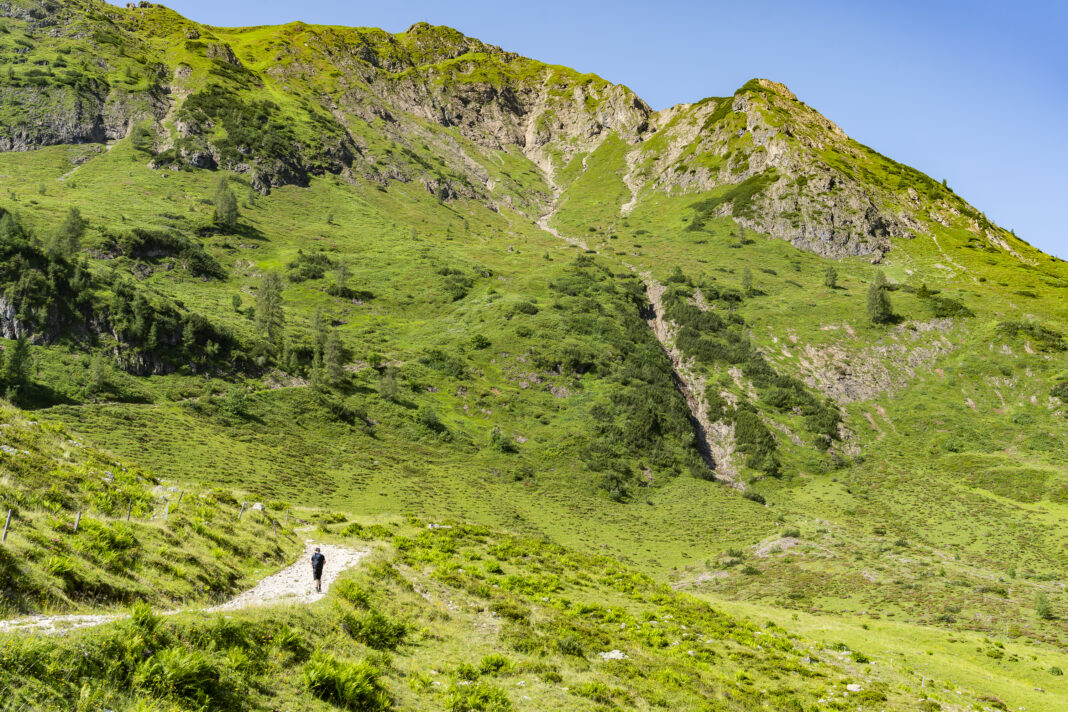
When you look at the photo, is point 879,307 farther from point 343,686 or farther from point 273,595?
point 343,686

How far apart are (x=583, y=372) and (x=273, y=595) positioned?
8960 cm

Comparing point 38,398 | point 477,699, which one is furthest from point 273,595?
point 38,398

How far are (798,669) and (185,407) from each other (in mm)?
77299

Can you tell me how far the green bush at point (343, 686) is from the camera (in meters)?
12.0

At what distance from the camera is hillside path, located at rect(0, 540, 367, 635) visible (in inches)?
401

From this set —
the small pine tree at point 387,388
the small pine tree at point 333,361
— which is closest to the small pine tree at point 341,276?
the small pine tree at point 333,361

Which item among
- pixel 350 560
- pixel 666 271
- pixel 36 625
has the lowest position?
pixel 350 560

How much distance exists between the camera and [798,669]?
24078 mm

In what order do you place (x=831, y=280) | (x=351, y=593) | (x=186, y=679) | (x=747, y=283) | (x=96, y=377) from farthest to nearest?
(x=747, y=283) < (x=831, y=280) < (x=96, y=377) < (x=351, y=593) < (x=186, y=679)

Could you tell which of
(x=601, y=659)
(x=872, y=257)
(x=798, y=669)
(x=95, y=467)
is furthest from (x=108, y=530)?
(x=872, y=257)

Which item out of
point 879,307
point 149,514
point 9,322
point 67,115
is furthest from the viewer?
point 67,115

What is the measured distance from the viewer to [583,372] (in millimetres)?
106500

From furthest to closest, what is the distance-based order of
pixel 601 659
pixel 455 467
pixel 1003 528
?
pixel 455 467
pixel 1003 528
pixel 601 659

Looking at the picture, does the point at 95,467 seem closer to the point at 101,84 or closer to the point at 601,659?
the point at 601,659
